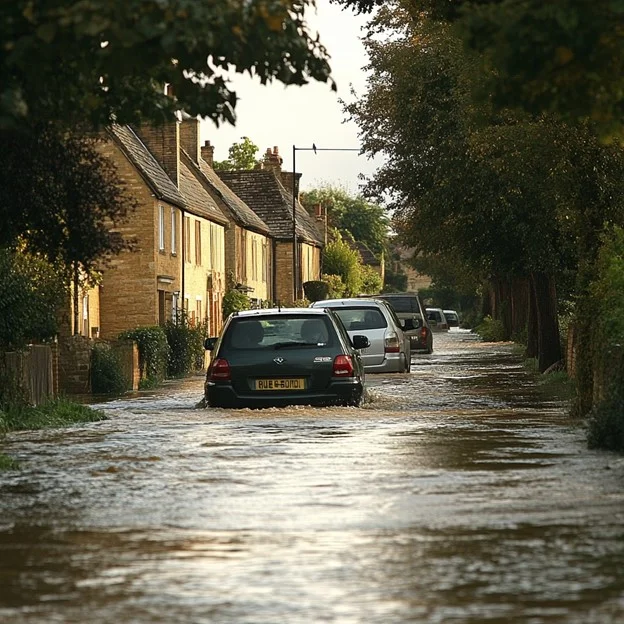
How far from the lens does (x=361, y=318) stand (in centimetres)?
3494

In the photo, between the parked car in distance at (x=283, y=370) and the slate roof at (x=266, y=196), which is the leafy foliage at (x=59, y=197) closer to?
the parked car in distance at (x=283, y=370)

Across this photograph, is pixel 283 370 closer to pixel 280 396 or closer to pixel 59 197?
pixel 280 396

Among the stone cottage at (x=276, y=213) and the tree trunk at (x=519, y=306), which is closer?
the tree trunk at (x=519, y=306)

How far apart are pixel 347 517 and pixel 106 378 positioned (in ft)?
77.8

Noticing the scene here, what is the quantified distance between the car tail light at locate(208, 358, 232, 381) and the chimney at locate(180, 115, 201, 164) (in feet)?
139

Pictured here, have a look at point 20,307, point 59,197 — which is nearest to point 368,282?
point 20,307

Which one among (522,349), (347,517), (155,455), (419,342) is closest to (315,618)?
(347,517)

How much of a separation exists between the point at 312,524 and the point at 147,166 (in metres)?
39.2

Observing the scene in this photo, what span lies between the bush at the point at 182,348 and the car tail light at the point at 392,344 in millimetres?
8171

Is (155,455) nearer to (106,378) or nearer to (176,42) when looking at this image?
(176,42)

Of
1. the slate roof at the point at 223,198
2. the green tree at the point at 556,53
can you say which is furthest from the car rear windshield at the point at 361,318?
the slate roof at the point at 223,198

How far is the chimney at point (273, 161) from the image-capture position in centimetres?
9156

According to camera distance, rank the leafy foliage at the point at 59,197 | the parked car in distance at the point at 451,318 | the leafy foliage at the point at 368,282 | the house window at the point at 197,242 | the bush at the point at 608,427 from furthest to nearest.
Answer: the parked car in distance at the point at 451,318, the leafy foliage at the point at 368,282, the house window at the point at 197,242, the leafy foliage at the point at 59,197, the bush at the point at 608,427

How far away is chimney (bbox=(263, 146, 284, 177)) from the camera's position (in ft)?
300
